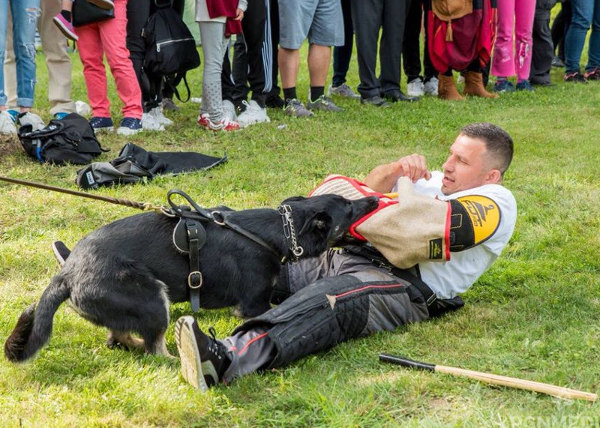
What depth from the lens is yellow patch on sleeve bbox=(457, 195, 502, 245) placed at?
3.63 m

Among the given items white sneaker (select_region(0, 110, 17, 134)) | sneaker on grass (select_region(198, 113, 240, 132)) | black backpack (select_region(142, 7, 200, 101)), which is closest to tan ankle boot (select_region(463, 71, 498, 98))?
sneaker on grass (select_region(198, 113, 240, 132))

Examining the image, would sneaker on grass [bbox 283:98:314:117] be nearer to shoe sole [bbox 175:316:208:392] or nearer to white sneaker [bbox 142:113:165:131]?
white sneaker [bbox 142:113:165:131]

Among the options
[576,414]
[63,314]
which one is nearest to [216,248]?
[63,314]

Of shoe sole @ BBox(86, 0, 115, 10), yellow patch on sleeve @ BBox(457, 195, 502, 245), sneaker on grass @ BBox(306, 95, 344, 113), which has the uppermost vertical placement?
shoe sole @ BBox(86, 0, 115, 10)

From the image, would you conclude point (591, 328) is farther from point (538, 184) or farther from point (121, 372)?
point (538, 184)

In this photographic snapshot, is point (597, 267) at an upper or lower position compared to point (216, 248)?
lower

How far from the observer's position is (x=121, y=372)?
3287 mm

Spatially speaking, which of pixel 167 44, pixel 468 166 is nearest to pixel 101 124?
pixel 167 44

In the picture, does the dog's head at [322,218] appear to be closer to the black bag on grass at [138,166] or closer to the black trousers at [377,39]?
the black bag on grass at [138,166]

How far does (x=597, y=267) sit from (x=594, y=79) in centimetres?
749

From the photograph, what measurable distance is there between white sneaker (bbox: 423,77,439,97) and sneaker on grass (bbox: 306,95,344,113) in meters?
2.01

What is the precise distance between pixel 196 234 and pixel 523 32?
26.0ft

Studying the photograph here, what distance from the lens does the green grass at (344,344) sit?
9.61ft

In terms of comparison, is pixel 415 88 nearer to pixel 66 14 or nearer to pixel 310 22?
pixel 310 22
